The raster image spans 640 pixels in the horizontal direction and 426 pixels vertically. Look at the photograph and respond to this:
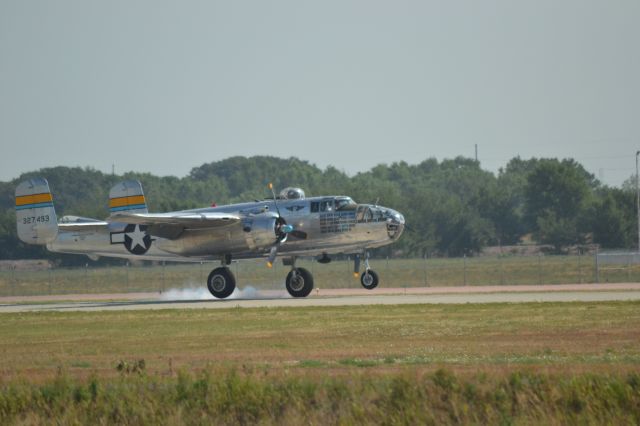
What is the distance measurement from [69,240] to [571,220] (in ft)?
228

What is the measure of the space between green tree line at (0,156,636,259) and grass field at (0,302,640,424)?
1670 inches

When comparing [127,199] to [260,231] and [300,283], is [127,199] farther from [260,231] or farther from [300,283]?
[300,283]

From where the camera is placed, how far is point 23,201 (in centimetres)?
5081

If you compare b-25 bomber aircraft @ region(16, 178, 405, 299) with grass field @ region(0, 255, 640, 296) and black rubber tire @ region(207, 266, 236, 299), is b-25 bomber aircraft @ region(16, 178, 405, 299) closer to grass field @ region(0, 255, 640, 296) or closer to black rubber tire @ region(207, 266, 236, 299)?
black rubber tire @ region(207, 266, 236, 299)

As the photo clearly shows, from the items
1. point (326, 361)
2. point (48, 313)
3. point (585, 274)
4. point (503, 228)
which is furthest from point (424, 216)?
point (326, 361)

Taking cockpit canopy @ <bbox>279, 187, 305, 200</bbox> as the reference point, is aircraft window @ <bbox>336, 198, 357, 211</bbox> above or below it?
below

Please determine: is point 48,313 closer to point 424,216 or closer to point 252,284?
point 252,284

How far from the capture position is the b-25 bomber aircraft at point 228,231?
47938 millimetres

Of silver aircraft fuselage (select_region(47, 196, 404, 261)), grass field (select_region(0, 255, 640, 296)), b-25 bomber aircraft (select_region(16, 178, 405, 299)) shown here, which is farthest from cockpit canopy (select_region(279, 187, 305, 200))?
grass field (select_region(0, 255, 640, 296))

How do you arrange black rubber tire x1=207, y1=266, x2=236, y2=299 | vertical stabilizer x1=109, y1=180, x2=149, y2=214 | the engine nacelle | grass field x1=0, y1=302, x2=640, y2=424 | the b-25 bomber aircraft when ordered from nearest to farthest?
grass field x1=0, y1=302, x2=640, y2=424, the engine nacelle, the b-25 bomber aircraft, black rubber tire x1=207, y1=266, x2=236, y2=299, vertical stabilizer x1=109, y1=180, x2=149, y2=214

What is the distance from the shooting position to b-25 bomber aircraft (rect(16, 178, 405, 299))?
47938 millimetres

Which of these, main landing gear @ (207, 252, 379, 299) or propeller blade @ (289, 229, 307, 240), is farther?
main landing gear @ (207, 252, 379, 299)

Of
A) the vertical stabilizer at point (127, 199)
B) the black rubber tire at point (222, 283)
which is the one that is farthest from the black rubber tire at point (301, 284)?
the vertical stabilizer at point (127, 199)

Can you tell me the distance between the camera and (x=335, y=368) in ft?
74.4
